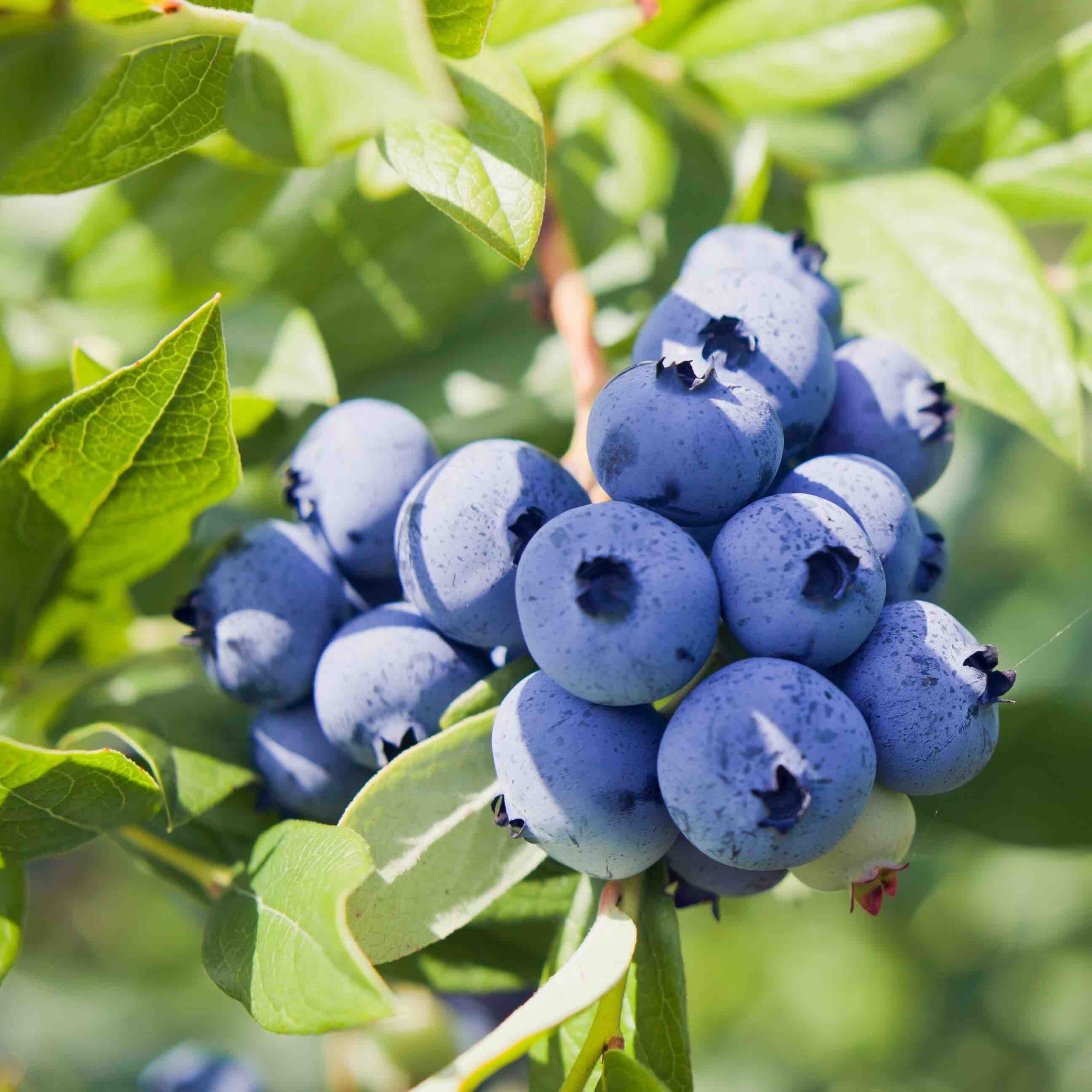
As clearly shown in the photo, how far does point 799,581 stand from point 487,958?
73cm

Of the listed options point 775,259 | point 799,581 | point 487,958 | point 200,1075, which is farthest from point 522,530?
point 200,1075

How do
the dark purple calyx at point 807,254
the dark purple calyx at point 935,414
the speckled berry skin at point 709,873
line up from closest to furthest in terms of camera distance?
the speckled berry skin at point 709,873
the dark purple calyx at point 935,414
the dark purple calyx at point 807,254

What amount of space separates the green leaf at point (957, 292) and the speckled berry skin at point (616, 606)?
612 mm

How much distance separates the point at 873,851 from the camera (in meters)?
1.04

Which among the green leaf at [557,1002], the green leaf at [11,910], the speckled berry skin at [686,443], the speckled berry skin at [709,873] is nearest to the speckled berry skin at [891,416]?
the speckled berry skin at [686,443]

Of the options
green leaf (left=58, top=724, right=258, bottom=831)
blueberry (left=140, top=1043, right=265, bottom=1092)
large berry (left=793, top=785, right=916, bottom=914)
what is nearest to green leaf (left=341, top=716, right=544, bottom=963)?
green leaf (left=58, top=724, right=258, bottom=831)

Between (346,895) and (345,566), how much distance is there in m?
0.44

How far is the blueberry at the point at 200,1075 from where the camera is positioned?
97.3 inches

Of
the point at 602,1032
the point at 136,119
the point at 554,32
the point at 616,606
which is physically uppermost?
the point at 136,119

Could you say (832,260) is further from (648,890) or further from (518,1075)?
(518,1075)

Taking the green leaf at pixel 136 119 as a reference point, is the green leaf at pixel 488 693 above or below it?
below

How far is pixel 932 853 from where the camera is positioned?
1.33 m

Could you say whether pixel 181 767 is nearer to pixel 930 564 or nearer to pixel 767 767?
pixel 767 767

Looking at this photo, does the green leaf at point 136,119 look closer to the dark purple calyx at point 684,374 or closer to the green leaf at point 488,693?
the dark purple calyx at point 684,374
